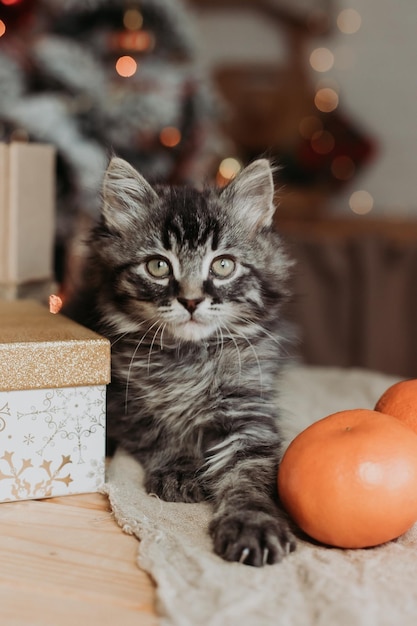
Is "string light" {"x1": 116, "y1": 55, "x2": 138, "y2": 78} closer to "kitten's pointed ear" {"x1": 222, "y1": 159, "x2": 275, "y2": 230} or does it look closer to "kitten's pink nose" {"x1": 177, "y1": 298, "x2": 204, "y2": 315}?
"kitten's pointed ear" {"x1": 222, "y1": 159, "x2": 275, "y2": 230}

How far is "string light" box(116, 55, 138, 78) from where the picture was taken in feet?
7.64

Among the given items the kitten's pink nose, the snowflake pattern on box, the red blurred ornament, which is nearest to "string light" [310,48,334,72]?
the red blurred ornament

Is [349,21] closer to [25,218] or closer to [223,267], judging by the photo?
[25,218]

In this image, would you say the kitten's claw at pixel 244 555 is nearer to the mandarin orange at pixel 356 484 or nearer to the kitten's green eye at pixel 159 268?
the mandarin orange at pixel 356 484

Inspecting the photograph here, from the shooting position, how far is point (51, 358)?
1.11m

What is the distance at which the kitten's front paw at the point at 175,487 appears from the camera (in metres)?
1.15

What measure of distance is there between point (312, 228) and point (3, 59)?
1502 mm

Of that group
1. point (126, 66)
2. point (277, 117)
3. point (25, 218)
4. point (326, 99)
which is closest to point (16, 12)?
point (126, 66)

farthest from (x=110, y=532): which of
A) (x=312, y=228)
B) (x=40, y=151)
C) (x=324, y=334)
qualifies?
(x=312, y=228)

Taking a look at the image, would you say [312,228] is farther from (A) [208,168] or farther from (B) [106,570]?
(B) [106,570]

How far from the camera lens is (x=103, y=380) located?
1144 mm

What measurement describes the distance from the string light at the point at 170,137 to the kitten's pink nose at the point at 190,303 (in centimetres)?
135

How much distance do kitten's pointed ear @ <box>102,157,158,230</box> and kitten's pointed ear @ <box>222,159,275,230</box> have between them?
147mm

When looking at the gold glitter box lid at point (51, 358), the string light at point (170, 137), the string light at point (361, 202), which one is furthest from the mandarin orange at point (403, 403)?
the string light at point (361, 202)
